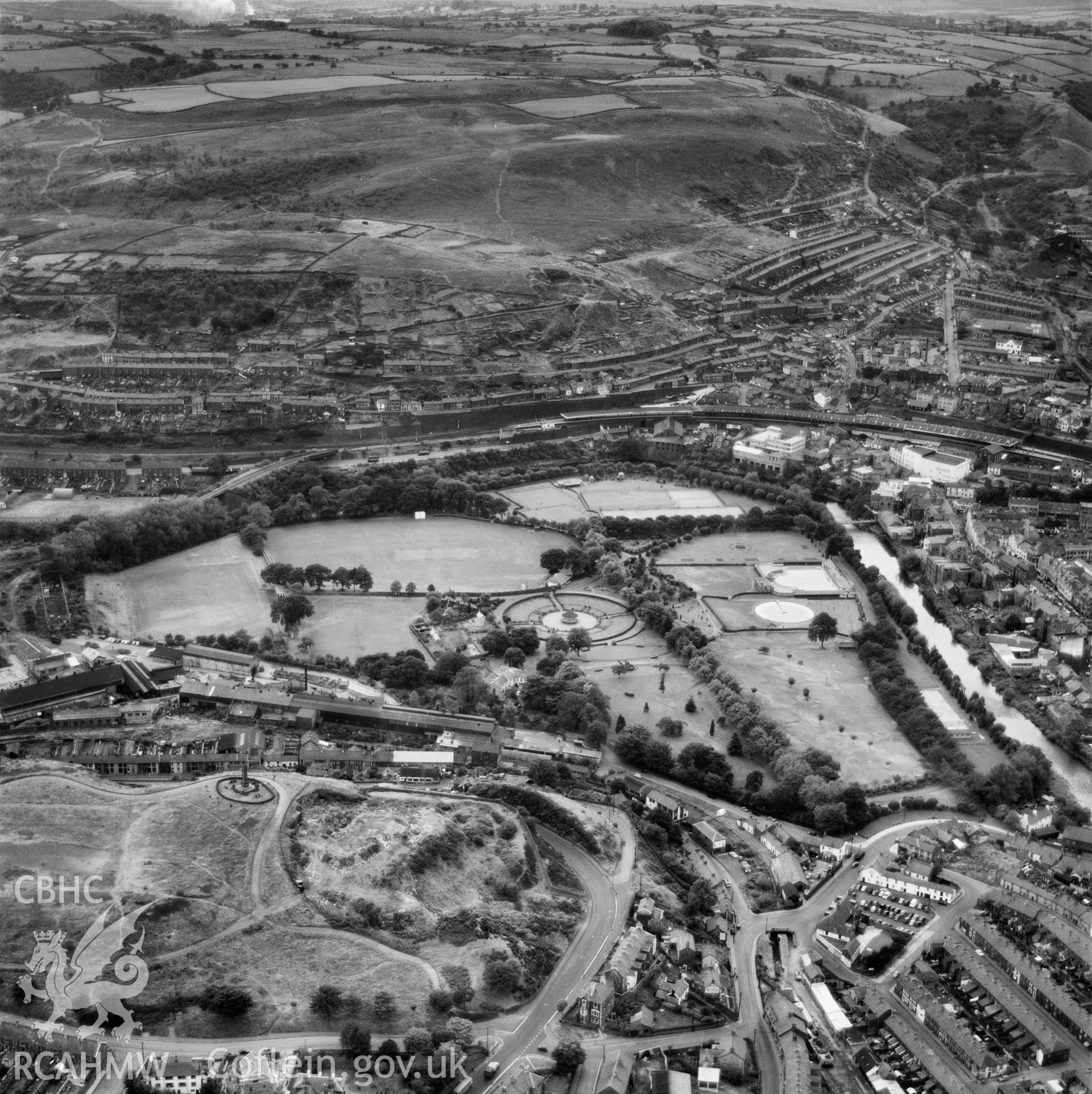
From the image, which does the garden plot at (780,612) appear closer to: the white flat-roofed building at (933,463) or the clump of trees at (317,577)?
the clump of trees at (317,577)

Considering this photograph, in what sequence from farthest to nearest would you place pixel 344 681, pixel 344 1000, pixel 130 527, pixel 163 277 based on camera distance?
pixel 163 277
pixel 130 527
pixel 344 681
pixel 344 1000

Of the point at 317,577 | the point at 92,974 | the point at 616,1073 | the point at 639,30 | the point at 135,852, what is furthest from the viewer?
the point at 639,30

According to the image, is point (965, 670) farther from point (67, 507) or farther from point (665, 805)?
point (67, 507)

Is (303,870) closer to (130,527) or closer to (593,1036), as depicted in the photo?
(593,1036)

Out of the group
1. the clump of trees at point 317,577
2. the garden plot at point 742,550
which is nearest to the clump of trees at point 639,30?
the garden plot at point 742,550

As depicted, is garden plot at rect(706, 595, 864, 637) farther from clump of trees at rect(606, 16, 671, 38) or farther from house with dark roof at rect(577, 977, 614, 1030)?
clump of trees at rect(606, 16, 671, 38)

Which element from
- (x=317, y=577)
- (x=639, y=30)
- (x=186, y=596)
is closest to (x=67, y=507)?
(x=186, y=596)

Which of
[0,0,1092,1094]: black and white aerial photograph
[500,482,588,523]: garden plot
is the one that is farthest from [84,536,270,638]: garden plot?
[500,482,588,523]: garden plot

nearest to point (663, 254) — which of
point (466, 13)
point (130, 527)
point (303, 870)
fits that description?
point (130, 527)
